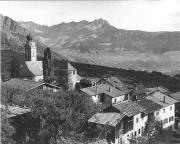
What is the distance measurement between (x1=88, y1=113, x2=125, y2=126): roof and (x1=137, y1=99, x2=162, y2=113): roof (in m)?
9.14

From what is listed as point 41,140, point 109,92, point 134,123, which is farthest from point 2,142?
point 109,92

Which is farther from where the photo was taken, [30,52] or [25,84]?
[30,52]

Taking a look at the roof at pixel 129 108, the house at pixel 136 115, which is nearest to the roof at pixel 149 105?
the house at pixel 136 115

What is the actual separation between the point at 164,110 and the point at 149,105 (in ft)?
17.7

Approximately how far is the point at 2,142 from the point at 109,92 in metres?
42.4

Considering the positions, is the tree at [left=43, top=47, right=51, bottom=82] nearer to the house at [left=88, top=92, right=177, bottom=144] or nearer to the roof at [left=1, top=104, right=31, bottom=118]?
the house at [left=88, top=92, right=177, bottom=144]

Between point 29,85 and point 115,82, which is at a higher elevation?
point 29,85

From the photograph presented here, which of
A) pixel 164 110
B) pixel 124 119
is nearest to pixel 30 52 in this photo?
pixel 164 110

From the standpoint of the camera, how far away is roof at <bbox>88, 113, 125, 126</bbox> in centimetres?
4209

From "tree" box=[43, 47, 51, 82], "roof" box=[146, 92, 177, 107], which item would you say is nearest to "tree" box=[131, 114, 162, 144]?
"roof" box=[146, 92, 177, 107]

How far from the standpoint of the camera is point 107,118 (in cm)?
4356

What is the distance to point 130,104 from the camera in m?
49.4

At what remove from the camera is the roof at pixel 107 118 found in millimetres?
42094

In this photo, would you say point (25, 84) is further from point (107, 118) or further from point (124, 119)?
point (124, 119)
